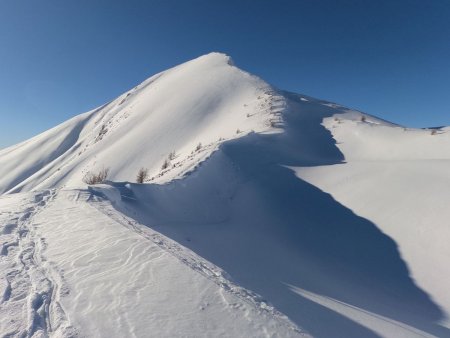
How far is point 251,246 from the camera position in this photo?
618 cm

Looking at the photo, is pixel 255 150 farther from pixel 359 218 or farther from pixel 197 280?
pixel 197 280

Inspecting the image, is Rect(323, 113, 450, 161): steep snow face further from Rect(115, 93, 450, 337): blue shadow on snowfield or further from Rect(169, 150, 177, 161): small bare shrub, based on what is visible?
Rect(169, 150, 177, 161): small bare shrub

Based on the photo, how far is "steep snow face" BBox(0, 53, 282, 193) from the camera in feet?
50.4

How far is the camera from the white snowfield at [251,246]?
286cm

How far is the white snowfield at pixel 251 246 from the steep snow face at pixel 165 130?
193 cm

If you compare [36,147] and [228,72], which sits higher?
[228,72]

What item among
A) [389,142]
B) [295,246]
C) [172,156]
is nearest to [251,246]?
[295,246]

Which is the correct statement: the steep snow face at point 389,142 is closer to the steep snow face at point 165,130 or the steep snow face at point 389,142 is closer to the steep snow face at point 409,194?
the steep snow face at point 409,194

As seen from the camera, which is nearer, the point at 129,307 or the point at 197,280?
the point at 129,307

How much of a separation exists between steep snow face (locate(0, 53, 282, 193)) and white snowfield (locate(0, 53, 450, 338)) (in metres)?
1.93

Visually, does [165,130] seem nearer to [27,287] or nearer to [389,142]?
[389,142]

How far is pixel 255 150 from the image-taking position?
1112 centimetres

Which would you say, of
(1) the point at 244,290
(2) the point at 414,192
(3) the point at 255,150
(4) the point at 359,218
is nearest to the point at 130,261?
(1) the point at 244,290

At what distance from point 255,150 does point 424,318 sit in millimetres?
7254
